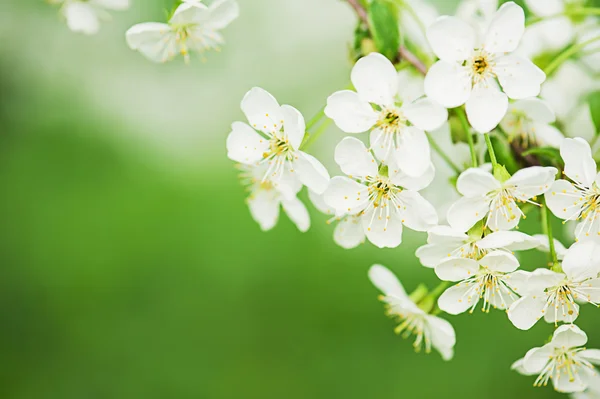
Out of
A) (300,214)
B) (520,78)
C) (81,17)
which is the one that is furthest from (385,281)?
(81,17)

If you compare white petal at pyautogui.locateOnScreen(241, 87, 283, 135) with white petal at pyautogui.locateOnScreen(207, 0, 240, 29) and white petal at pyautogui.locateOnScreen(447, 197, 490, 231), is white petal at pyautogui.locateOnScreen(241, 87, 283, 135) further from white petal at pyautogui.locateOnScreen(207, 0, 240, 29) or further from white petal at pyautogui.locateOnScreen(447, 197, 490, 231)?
white petal at pyautogui.locateOnScreen(447, 197, 490, 231)

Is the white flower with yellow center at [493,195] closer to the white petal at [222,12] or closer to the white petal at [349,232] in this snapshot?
the white petal at [349,232]

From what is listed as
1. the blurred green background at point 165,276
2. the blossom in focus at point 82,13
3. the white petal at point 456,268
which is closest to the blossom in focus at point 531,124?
the white petal at point 456,268

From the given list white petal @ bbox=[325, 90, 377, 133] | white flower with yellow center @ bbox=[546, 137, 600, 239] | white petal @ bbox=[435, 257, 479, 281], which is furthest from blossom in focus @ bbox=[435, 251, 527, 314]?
white petal @ bbox=[325, 90, 377, 133]

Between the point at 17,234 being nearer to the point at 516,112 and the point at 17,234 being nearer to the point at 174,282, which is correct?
the point at 174,282

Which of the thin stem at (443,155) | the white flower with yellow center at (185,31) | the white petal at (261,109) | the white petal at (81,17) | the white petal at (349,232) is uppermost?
the white petal at (81,17)
